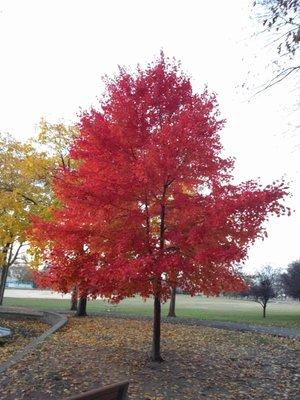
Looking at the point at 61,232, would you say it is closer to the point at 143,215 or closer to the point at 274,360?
the point at 143,215

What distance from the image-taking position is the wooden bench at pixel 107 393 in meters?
4.72

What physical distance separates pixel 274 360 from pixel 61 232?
7354 millimetres

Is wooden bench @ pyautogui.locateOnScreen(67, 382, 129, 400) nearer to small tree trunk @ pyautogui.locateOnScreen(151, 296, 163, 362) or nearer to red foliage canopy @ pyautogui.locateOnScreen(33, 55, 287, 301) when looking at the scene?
red foliage canopy @ pyautogui.locateOnScreen(33, 55, 287, 301)

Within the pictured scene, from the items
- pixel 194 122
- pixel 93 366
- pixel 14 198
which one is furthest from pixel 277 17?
pixel 14 198

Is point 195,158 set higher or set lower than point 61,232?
higher

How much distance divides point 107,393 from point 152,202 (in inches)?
281

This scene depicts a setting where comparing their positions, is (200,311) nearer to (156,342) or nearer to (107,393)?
(156,342)

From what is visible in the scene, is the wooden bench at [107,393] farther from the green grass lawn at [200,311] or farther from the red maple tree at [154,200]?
the green grass lawn at [200,311]

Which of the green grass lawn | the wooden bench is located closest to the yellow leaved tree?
the green grass lawn

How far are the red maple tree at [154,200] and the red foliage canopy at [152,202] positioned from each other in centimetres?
3

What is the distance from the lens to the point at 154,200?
39.8 ft

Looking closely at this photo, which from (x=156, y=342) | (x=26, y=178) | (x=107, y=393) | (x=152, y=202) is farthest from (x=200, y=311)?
(x=107, y=393)

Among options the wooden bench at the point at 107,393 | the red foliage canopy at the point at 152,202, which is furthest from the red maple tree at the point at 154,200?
the wooden bench at the point at 107,393

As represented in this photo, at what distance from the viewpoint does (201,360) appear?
13227 millimetres
